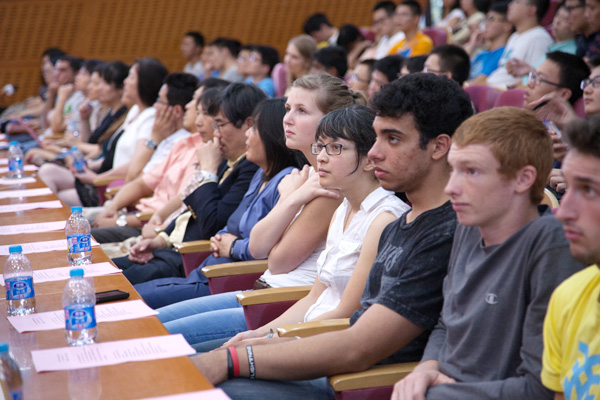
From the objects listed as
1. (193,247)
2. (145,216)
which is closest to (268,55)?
(145,216)

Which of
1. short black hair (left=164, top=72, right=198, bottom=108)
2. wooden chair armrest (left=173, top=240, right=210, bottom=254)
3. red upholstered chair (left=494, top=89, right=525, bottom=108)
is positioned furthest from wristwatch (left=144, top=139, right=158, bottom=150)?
red upholstered chair (left=494, top=89, right=525, bottom=108)

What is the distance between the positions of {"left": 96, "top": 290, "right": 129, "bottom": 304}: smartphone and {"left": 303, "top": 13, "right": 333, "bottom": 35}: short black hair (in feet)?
25.1

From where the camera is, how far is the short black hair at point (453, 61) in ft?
13.8

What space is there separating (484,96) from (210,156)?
1577 millimetres

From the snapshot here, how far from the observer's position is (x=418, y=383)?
147 cm

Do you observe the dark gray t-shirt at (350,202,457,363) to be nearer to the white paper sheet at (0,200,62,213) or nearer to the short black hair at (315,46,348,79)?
the white paper sheet at (0,200,62,213)

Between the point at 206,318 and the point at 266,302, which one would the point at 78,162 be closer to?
the point at 206,318

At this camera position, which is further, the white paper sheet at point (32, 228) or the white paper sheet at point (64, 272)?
the white paper sheet at point (32, 228)

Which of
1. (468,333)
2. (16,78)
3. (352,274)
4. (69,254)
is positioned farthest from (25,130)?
(468,333)

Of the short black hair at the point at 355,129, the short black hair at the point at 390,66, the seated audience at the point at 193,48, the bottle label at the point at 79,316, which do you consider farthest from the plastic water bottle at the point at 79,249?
the seated audience at the point at 193,48

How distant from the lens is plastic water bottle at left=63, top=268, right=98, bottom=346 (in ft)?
5.03

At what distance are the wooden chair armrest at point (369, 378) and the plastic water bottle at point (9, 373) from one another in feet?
2.23

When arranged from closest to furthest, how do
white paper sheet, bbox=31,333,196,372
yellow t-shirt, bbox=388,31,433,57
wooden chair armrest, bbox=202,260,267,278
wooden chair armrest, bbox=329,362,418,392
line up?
white paper sheet, bbox=31,333,196,372
wooden chair armrest, bbox=329,362,418,392
wooden chair armrest, bbox=202,260,267,278
yellow t-shirt, bbox=388,31,433,57

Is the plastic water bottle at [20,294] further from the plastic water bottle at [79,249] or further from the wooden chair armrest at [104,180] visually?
the wooden chair armrest at [104,180]
